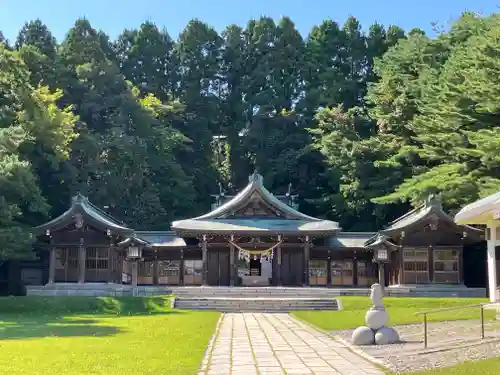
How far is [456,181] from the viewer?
29703 millimetres

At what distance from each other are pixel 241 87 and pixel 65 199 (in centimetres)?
2189

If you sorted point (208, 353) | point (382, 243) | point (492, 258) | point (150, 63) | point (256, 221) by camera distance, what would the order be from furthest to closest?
point (150, 63), point (256, 221), point (382, 243), point (492, 258), point (208, 353)

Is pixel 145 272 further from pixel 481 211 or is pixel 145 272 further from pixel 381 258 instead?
pixel 481 211

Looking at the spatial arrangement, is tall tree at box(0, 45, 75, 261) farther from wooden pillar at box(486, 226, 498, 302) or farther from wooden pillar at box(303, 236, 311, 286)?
wooden pillar at box(486, 226, 498, 302)

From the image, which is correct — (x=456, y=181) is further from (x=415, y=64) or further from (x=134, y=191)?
(x=134, y=191)

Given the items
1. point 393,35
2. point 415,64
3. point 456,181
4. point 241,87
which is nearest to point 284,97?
point 241,87

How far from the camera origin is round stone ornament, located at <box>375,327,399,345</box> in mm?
13273

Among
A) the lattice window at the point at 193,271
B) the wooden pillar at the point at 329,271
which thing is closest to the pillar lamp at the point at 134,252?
the lattice window at the point at 193,271

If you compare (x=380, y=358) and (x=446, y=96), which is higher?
(x=446, y=96)

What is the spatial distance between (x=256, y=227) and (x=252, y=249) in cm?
150

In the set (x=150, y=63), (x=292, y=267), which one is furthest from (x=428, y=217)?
(x=150, y=63)

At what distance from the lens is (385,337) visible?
13.3m

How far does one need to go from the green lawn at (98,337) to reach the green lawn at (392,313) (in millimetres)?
3426

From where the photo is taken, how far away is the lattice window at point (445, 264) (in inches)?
1261
